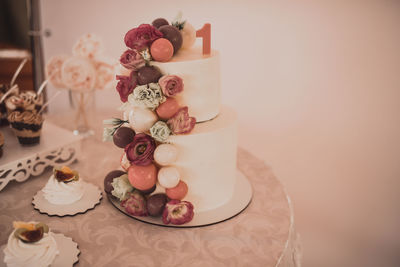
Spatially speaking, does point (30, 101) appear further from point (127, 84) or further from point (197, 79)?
point (197, 79)

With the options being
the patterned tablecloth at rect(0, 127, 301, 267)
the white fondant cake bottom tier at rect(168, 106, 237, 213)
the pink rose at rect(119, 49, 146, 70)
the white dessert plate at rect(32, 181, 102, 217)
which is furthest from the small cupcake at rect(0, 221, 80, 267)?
the pink rose at rect(119, 49, 146, 70)

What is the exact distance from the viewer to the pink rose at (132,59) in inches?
47.2

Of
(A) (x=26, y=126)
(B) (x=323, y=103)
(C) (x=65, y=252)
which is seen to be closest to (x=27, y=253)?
(C) (x=65, y=252)

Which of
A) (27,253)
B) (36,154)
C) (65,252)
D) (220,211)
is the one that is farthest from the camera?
(36,154)

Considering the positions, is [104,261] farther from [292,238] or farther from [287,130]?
[287,130]

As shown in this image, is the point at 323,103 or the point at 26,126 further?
the point at 323,103

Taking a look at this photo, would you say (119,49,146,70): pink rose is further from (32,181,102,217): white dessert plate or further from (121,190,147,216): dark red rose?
(32,181,102,217): white dessert plate

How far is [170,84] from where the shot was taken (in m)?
1.17

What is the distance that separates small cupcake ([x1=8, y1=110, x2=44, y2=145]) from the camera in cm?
160

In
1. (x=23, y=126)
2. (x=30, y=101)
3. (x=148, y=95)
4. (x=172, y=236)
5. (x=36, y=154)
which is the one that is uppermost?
(x=148, y=95)

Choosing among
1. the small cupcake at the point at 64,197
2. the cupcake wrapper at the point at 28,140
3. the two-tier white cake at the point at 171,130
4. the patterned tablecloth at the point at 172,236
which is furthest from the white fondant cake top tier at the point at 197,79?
the cupcake wrapper at the point at 28,140

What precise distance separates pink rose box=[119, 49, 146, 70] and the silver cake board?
2.26 ft

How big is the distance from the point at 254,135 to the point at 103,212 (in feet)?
4.31

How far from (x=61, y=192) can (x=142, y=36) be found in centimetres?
73
